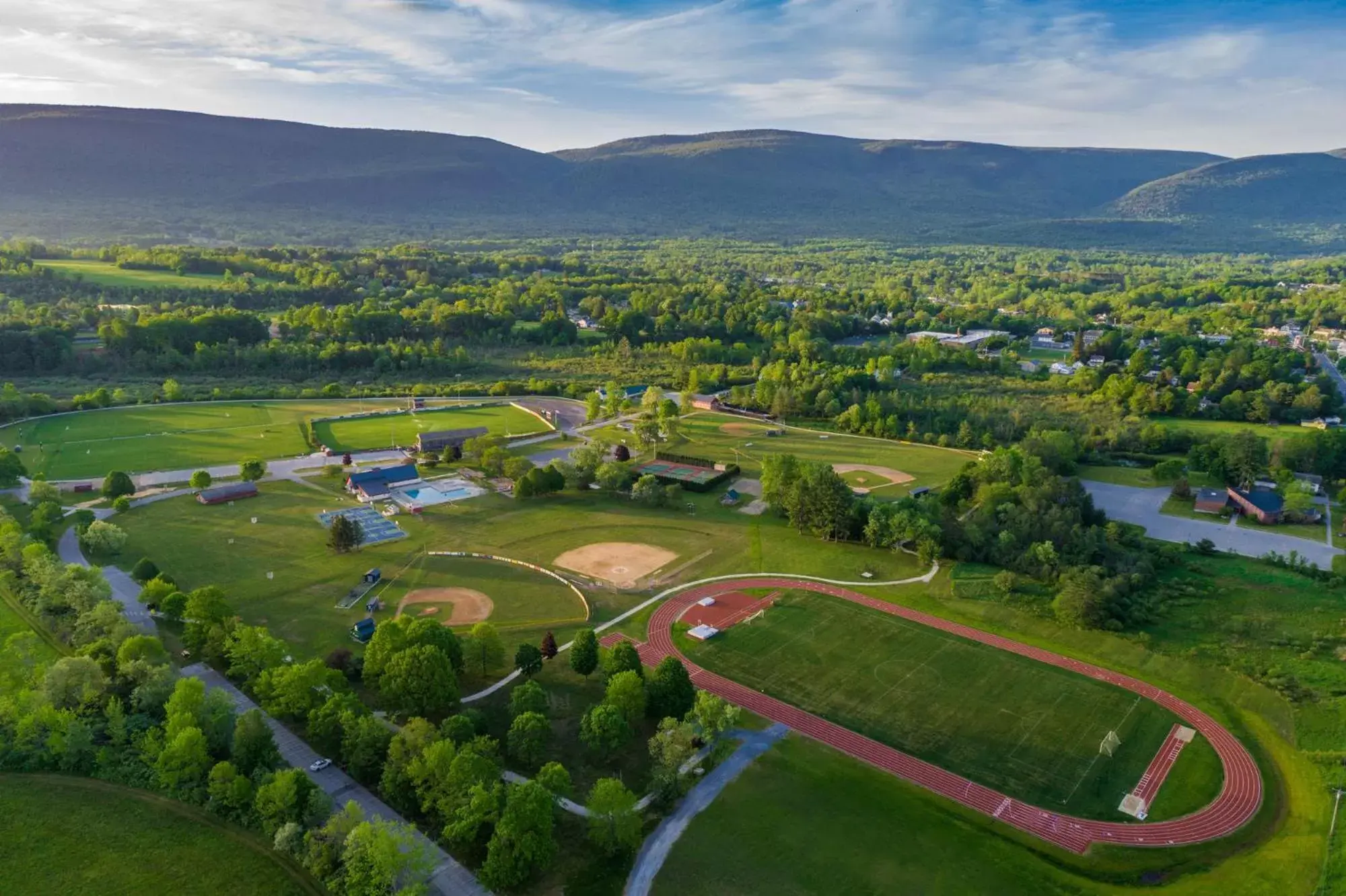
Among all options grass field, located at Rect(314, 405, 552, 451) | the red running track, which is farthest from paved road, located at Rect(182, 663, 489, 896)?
grass field, located at Rect(314, 405, 552, 451)

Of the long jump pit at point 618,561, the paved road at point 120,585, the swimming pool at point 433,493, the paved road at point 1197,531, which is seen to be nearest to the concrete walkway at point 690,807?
the long jump pit at point 618,561

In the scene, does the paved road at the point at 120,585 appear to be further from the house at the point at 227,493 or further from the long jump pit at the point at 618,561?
the long jump pit at the point at 618,561

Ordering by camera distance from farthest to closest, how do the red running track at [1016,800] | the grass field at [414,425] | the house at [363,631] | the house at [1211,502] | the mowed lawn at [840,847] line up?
the grass field at [414,425]
the house at [1211,502]
the house at [363,631]
the red running track at [1016,800]
the mowed lawn at [840,847]

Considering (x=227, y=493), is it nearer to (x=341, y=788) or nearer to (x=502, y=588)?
(x=502, y=588)

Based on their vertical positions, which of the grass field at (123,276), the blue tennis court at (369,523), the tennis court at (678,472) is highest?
the grass field at (123,276)

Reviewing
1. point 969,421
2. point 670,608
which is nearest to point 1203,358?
point 969,421

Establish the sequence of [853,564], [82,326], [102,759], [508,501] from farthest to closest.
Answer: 1. [82,326]
2. [508,501]
3. [853,564]
4. [102,759]

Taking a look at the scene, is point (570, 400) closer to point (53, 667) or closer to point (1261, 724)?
point (53, 667)

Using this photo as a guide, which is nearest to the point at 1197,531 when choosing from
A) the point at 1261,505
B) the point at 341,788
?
the point at 1261,505
